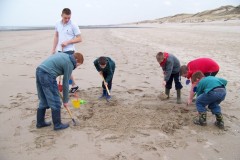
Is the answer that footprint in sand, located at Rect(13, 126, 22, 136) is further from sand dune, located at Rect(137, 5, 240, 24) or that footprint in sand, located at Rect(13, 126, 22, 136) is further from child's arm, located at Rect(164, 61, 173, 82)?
sand dune, located at Rect(137, 5, 240, 24)

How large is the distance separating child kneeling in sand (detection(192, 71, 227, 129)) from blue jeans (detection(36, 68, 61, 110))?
6.85ft

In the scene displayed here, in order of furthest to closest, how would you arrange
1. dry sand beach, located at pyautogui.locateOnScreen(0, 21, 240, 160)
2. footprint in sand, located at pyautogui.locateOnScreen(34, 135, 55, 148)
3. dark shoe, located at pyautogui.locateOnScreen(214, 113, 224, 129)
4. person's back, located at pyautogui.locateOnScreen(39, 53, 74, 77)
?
1. dark shoe, located at pyautogui.locateOnScreen(214, 113, 224, 129)
2. person's back, located at pyautogui.locateOnScreen(39, 53, 74, 77)
3. footprint in sand, located at pyautogui.locateOnScreen(34, 135, 55, 148)
4. dry sand beach, located at pyautogui.locateOnScreen(0, 21, 240, 160)

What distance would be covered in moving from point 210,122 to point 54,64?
2.53m

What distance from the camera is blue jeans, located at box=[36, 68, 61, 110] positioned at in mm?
3848

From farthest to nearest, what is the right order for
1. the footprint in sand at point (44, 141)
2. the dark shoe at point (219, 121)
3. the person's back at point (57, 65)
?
the dark shoe at point (219, 121), the person's back at point (57, 65), the footprint in sand at point (44, 141)

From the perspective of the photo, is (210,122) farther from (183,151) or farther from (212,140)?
(183,151)

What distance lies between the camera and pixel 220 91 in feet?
13.3

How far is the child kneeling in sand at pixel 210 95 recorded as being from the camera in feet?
13.3

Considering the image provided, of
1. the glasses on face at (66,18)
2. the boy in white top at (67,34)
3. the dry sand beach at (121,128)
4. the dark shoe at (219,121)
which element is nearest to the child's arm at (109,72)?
the dry sand beach at (121,128)

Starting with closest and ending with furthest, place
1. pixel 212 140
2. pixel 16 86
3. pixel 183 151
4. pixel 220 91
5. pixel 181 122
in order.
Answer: pixel 183 151 → pixel 212 140 → pixel 220 91 → pixel 181 122 → pixel 16 86

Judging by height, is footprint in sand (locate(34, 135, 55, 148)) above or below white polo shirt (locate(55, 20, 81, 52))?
below

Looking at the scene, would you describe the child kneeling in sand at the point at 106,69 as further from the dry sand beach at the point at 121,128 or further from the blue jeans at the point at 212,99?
the blue jeans at the point at 212,99

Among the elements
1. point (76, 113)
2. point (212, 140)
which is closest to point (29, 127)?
point (76, 113)

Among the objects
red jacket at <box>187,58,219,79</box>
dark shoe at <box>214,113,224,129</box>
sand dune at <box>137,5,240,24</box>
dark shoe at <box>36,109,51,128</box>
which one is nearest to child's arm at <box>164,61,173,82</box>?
red jacket at <box>187,58,219,79</box>
